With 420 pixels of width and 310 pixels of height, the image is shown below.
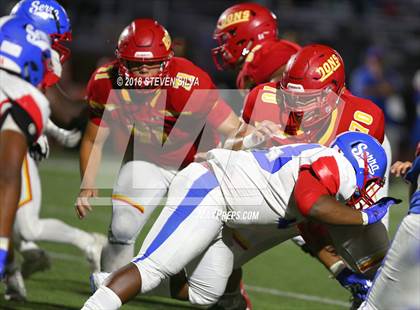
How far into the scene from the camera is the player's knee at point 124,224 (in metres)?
5.21

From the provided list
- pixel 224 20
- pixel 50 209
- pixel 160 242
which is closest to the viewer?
pixel 160 242

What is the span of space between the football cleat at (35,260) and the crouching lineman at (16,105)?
2008mm

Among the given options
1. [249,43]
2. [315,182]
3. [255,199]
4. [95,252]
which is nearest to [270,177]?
[255,199]

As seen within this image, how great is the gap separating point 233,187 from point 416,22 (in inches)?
430

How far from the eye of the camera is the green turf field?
218 inches

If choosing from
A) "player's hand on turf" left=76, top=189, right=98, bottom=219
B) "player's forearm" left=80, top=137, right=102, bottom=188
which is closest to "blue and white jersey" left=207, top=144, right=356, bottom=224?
"player's hand on turf" left=76, top=189, right=98, bottom=219

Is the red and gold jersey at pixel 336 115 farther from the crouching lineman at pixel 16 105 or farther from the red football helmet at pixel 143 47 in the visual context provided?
the crouching lineman at pixel 16 105

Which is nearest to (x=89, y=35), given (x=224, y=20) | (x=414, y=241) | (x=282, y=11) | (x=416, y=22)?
(x=282, y=11)

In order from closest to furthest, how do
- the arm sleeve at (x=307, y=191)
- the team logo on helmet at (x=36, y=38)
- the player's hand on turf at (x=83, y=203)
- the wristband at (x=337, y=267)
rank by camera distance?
the team logo on helmet at (x=36, y=38) → the arm sleeve at (x=307, y=191) → the wristband at (x=337, y=267) → the player's hand on turf at (x=83, y=203)

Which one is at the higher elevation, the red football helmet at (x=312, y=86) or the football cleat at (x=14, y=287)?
the red football helmet at (x=312, y=86)

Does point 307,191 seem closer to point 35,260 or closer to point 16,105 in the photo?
point 16,105

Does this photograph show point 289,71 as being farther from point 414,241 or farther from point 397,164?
point 414,241

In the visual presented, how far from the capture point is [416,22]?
47.8ft

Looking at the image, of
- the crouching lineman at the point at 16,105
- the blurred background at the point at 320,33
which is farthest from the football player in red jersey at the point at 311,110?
the blurred background at the point at 320,33
